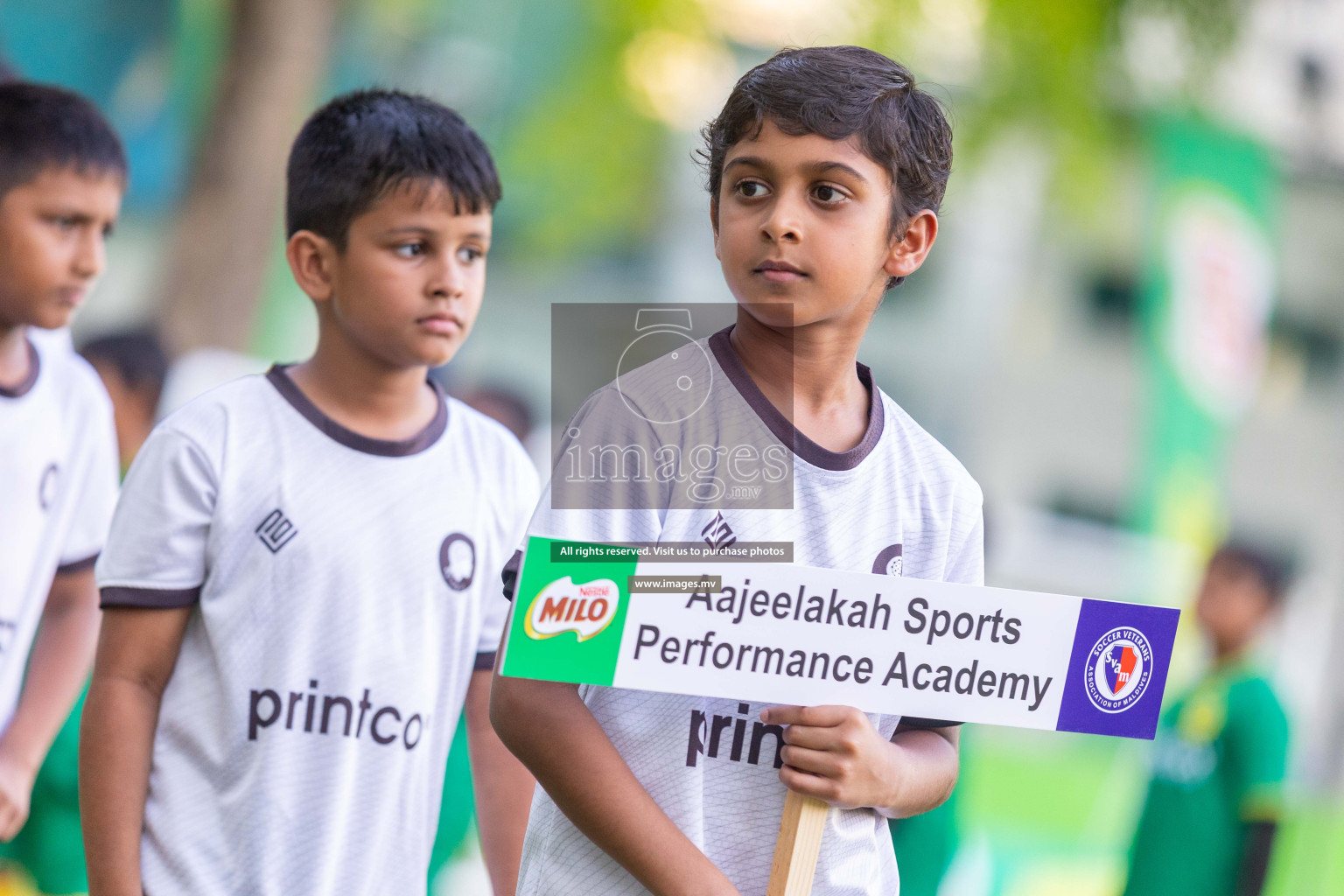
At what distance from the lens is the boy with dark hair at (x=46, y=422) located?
2.11m

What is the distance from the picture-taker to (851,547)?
1458mm

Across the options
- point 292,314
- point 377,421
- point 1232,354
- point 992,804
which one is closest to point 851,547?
point 377,421

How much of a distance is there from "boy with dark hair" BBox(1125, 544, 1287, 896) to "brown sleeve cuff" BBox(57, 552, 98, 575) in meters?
3.47

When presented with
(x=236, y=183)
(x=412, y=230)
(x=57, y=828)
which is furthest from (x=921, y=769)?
(x=236, y=183)

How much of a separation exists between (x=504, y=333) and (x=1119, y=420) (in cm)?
805

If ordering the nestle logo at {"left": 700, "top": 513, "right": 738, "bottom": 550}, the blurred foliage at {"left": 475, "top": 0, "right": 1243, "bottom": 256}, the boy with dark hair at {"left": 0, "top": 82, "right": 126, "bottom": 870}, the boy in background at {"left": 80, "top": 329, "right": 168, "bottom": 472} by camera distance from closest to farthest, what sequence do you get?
the nestle logo at {"left": 700, "top": 513, "right": 738, "bottom": 550} → the boy with dark hair at {"left": 0, "top": 82, "right": 126, "bottom": 870} → the boy in background at {"left": 80, "top": 329, "right": 168, "bottom": 472} → the blurred foliage at {"left": 475, "top": 0, "right": 1243, "bottom": 256}

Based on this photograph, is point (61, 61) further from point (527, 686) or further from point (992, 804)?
point (992, 804)

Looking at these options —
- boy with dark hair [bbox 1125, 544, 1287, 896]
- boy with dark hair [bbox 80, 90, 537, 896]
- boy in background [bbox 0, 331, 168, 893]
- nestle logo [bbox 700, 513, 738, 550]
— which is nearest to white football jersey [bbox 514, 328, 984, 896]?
nestle logo [bbox 700, 513, 738, 550]

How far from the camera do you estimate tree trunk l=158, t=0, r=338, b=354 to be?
19.3ft

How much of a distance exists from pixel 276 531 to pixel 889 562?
808 millimetres

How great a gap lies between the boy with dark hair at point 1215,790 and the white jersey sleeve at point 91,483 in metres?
3.47

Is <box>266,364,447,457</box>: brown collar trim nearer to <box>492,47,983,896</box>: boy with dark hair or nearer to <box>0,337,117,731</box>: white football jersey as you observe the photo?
<box>492,47,983,896</box>: boy with dark hair

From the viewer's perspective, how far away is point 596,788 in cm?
132

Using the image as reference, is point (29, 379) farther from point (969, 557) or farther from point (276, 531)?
point (969, 557)
